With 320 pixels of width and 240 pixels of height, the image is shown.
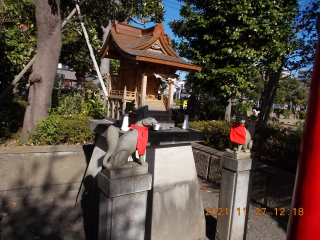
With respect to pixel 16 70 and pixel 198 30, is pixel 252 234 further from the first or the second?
pixel 16 70

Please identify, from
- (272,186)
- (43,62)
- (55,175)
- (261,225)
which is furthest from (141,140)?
(43,62)

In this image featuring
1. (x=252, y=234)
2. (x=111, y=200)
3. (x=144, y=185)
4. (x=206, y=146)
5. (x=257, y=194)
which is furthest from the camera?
(x=206, y=146)

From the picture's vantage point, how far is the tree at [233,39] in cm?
771

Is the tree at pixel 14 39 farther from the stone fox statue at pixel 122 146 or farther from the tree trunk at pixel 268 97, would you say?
the tree trunk at pixel 268 97

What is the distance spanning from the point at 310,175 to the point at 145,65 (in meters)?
3.65

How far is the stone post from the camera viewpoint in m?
3.68

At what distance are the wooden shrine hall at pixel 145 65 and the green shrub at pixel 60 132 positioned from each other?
146 cm

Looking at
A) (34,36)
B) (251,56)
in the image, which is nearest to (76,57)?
(34,36)

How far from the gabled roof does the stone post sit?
207 centimetres

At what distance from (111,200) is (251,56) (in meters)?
7.40

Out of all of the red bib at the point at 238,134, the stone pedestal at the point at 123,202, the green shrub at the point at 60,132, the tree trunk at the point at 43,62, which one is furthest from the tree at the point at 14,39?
the red bib at the point at 238,134

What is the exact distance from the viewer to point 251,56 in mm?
7938

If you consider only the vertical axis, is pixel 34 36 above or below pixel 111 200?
above

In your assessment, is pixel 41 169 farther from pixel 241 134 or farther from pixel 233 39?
pixel 233 39
